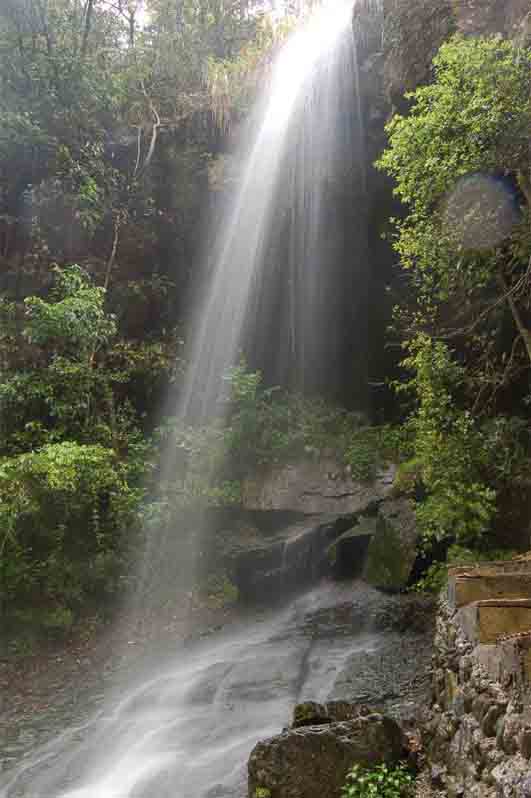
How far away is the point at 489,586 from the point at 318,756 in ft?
6.21

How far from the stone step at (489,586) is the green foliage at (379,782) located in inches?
50.7

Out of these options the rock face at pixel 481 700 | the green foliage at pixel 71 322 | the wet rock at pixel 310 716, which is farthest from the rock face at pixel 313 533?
the rock face at pixel 481 700

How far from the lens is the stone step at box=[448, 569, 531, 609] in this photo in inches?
159

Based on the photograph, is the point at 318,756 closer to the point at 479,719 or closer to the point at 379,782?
the point at 379,782

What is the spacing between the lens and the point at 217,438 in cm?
1209

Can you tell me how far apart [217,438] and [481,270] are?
18.8ft

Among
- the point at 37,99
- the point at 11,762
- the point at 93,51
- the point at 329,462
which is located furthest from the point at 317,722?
the point at 93,51

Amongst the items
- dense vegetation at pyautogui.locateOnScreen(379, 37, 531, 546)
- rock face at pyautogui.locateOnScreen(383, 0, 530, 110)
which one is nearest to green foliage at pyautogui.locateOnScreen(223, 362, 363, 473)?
A: dense vegetation at pyautogui.locateOnScreen(379, 37, 531, 546)

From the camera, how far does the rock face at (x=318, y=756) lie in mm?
4730

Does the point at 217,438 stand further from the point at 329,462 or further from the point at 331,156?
the point at 331,156

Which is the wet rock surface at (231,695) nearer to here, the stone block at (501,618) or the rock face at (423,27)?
the stone block at (501,618)

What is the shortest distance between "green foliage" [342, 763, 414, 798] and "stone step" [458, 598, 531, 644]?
5.27 ft

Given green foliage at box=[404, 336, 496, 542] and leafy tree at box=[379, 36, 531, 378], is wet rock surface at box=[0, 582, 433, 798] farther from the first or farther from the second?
leafy tree at box=[379, 36, 531, 378]

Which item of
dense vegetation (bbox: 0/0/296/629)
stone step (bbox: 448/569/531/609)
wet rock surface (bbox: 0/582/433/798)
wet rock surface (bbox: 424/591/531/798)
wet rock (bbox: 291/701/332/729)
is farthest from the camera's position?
dense vegetation (bbox: 0/0/296/629)
